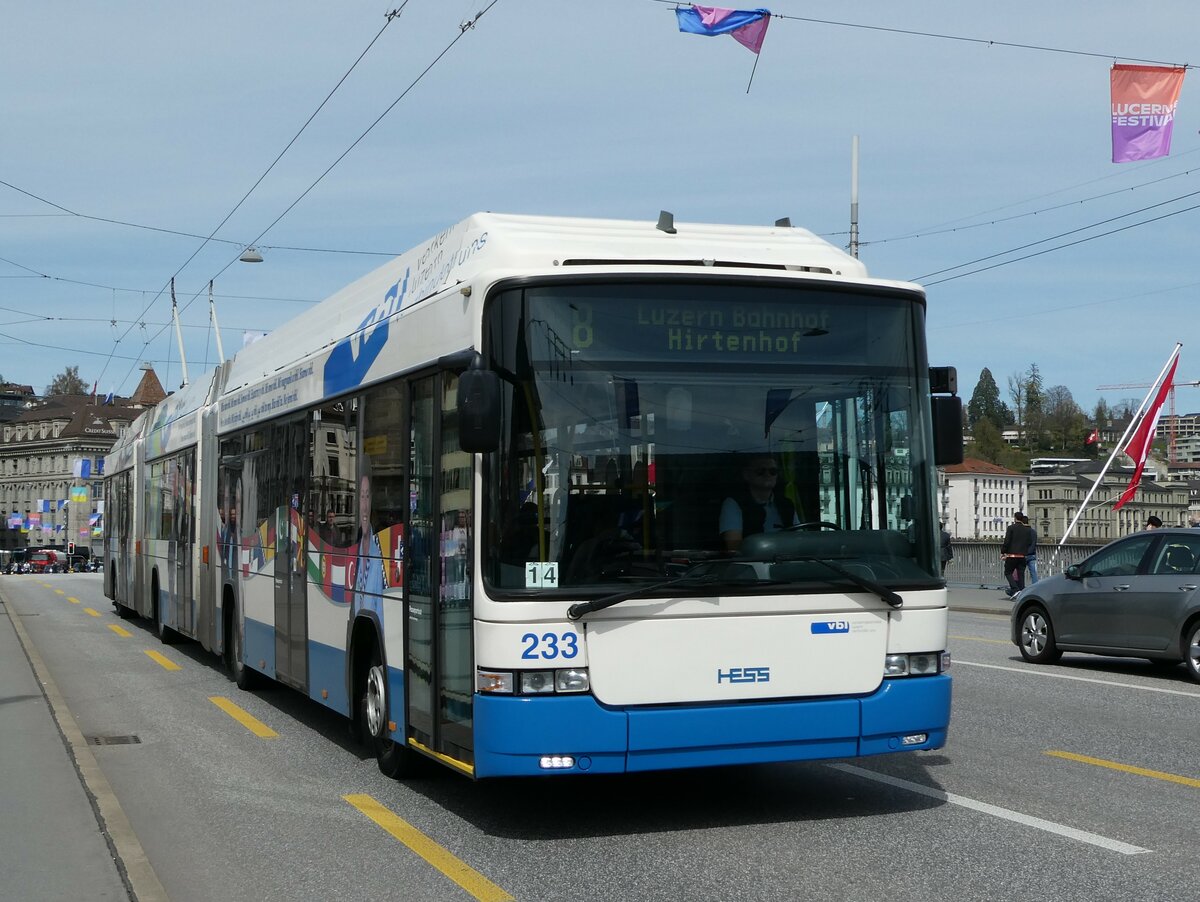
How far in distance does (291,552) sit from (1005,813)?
5749 mm

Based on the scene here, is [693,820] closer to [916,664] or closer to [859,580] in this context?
[916,664]

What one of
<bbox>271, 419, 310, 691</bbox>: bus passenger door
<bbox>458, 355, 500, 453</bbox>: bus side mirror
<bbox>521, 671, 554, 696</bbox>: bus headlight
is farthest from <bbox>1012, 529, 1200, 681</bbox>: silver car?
<bbox>458, 355, 500, 453</bbox>: bus side mirror

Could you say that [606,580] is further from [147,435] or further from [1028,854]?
[147,435]

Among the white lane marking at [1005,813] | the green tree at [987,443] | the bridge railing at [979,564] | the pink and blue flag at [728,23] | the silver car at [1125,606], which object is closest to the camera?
the white lane marking at [1005,813]

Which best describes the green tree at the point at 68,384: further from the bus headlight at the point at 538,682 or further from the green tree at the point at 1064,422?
the bus headlight at the point at 538,682

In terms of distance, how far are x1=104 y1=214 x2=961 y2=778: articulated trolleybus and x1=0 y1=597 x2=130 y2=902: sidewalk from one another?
5.65 feet

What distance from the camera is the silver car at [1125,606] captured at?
14539mm

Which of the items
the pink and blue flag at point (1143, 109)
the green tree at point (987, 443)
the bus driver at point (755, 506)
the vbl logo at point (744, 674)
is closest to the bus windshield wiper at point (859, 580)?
the bus driver at point (755, 506)

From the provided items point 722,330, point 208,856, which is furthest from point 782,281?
point 208,856

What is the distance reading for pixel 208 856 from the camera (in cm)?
716

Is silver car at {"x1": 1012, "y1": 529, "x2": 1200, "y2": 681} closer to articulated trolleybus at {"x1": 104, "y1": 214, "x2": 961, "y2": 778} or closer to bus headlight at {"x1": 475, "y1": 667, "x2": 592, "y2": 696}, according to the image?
articulated trolleybus at {"x1": 104, "y1": 214, "x2": 961, "y2": 778}

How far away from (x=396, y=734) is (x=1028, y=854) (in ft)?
11.6

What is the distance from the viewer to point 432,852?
23.2ft

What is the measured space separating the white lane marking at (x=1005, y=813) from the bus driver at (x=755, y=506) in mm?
1877
